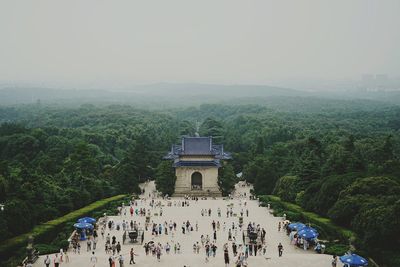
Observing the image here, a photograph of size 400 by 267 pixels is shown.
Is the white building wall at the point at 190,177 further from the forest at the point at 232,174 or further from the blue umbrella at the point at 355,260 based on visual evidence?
the blue umbrella at the point at 355,260

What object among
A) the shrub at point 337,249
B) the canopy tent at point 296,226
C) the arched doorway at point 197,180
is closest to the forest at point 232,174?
the shrub at point 337,249

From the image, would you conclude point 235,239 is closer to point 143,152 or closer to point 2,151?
point 143,152

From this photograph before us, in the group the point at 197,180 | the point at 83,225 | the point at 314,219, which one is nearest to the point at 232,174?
the point at 197,180

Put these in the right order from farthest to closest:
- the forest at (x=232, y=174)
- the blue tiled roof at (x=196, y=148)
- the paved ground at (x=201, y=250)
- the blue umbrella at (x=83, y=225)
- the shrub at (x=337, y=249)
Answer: the blue tiled roof at (x=196, y=148), the blue umbrella at (x=83, y=225), the forest at (x=232, y=174), the shrub at (x=337, y=249), the paved ground at (x=201, y=250)

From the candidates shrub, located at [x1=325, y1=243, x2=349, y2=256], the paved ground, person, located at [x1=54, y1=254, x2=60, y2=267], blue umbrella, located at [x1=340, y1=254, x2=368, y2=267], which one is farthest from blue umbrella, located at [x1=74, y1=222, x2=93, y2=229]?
blue umbrella, located at [x1=340, y1=254, x2=368, y2=267]

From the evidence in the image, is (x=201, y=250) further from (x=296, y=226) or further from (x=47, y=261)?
(x=47, y=261)

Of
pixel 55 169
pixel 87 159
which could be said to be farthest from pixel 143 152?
pixel 55 169
